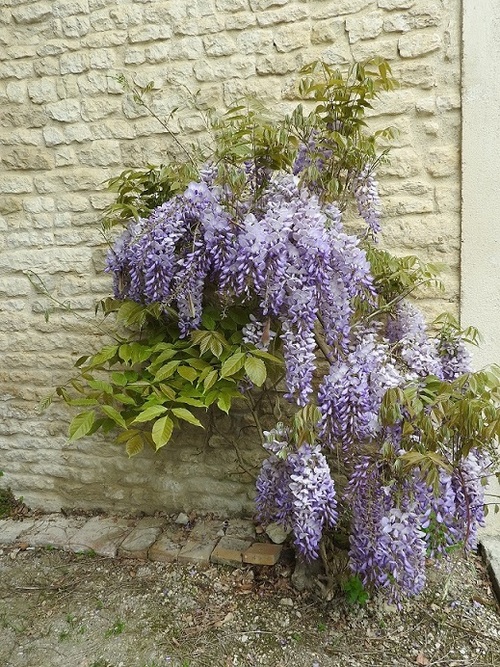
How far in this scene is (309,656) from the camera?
195 cm

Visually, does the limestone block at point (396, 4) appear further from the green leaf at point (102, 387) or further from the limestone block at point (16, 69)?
the green leaf at point (102, 387)

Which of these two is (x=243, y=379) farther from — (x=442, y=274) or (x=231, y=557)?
(x=442, y=274)

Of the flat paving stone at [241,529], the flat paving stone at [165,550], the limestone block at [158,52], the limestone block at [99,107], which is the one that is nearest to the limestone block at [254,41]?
the limestone block at [158,52]

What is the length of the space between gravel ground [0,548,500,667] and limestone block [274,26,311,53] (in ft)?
8.47

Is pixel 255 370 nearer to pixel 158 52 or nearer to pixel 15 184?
pixel 158 52

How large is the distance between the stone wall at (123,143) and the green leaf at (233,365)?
2.80ft

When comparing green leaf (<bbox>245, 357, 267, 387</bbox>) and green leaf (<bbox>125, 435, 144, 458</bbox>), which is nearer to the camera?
green leaf (<bbox>245, 357, 267, 387</bbox>)

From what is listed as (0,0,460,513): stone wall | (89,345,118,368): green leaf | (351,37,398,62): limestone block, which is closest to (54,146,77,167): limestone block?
(0,0,460,513): stone wall

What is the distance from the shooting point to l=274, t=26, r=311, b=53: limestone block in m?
2.48

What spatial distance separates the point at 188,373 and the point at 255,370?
318mm

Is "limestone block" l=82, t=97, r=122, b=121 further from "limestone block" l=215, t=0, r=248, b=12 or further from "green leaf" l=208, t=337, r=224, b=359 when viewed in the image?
"green leaf" l=208, t=337, r=224, b=359

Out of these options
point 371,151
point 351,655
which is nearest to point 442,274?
point 371,151

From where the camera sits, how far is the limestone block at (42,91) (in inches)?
112

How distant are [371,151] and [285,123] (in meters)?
0.41
